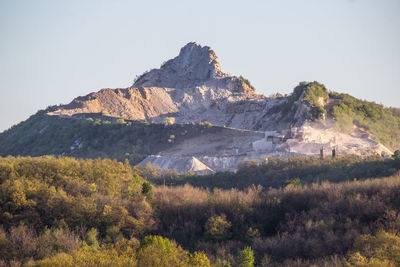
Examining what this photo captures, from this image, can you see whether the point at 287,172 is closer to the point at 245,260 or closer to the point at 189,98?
the point at 245,260

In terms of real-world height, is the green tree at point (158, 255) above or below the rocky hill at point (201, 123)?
below

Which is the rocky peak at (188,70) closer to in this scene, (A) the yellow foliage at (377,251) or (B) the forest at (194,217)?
(B) the forest at (194,217)

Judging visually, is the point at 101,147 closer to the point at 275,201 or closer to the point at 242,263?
the point at 275,201

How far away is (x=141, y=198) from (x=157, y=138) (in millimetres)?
34016

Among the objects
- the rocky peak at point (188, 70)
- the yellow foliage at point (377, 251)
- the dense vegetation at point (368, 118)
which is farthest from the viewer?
the rocky peak at point (188, 70)

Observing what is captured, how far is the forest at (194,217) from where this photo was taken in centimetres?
3128

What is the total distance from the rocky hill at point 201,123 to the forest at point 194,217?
1675 cm

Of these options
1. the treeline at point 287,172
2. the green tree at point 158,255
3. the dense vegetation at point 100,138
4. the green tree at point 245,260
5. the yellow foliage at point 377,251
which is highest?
the dense vegetation at point 100,138

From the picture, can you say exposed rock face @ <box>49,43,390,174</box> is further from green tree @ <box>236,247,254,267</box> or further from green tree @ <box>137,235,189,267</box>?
green tree @ <box>137,235,189,267</box>

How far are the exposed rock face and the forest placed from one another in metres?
15.8

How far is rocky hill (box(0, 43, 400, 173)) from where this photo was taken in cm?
6538

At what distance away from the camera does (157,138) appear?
7669 cm

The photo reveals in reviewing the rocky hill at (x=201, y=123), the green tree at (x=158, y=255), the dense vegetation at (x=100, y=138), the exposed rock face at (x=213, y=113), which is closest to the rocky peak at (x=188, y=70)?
the exposed rock face at (x=213, y=113)

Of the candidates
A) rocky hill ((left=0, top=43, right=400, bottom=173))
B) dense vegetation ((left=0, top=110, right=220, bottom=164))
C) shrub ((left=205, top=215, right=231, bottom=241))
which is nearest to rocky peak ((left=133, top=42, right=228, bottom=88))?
rocky hill ((left=0, top=43, right=400, bottom=173))
